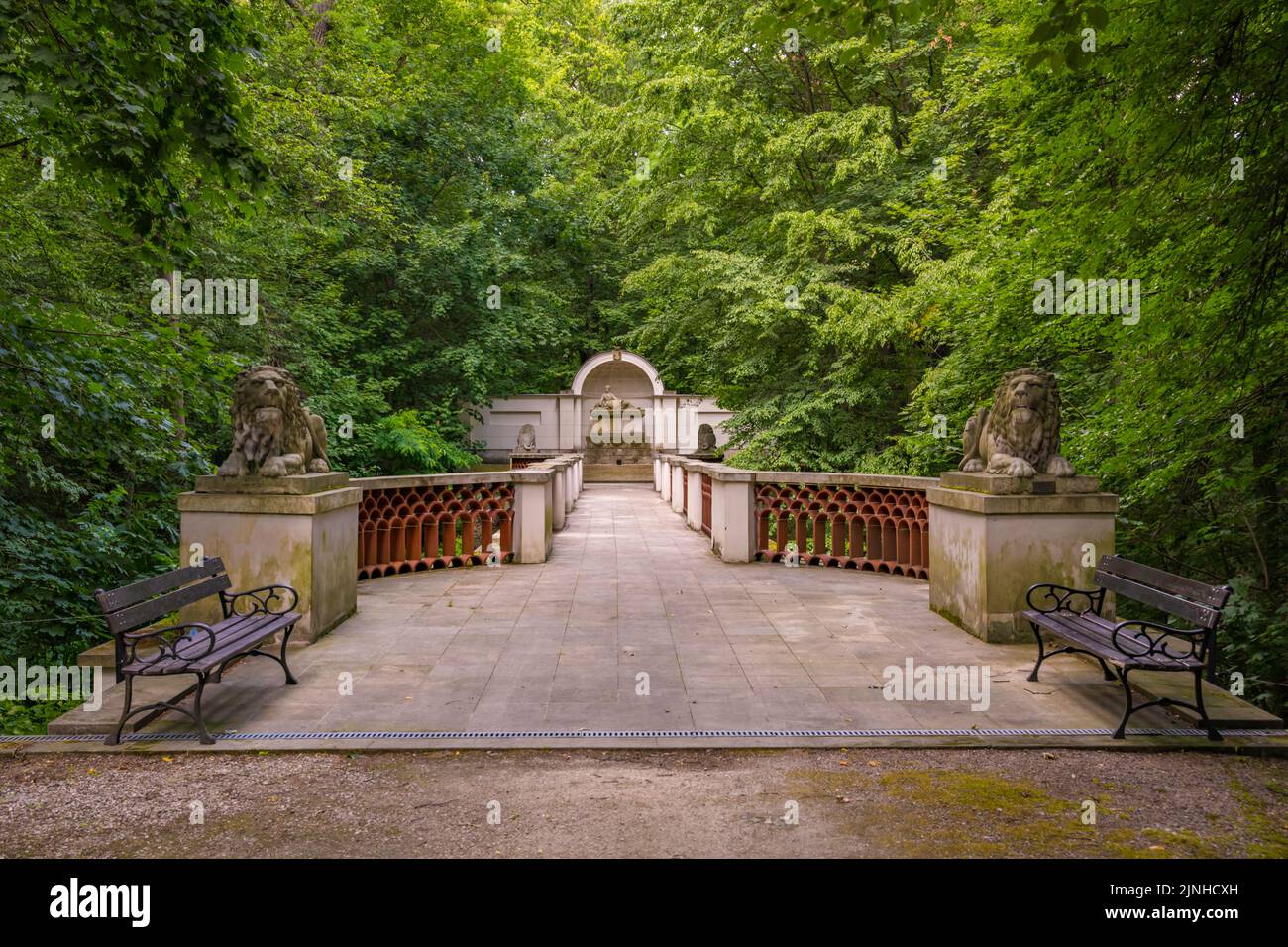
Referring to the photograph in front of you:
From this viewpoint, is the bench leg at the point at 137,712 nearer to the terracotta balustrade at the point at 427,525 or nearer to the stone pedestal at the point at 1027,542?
the terracotta balustrade at the point at 427,525

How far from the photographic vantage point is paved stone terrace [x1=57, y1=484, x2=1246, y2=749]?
207 inches

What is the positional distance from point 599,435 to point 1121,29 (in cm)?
2919

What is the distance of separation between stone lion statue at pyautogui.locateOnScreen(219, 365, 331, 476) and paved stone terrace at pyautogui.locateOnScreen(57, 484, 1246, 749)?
1.54m

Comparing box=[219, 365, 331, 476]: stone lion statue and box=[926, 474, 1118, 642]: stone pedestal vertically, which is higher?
box=[219, 365, 331, 476]: stone lion statue

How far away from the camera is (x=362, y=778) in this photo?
4.37 meters

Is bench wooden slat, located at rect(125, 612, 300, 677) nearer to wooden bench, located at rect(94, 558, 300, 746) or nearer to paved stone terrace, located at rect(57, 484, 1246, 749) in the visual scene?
wooden bench, located at rect(94, 558, 300, 746)

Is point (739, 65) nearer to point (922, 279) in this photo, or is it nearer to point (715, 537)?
point (922, 279)

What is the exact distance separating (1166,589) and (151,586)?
6448 millimetres

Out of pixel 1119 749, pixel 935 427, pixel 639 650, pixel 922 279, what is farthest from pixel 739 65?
pixel 1119 749

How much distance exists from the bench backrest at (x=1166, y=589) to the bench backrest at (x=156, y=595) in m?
5.84

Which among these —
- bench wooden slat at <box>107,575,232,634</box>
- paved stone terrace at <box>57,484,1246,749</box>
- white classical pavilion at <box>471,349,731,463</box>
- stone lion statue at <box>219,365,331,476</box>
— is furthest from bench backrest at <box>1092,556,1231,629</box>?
white classical pavilion at <box>471,349,731,463</box>

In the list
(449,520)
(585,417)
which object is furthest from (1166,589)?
(585,417)

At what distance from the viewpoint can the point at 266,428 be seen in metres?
7.11

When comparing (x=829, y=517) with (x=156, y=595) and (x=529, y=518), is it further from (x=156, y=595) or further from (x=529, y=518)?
(x=156, y=595)
